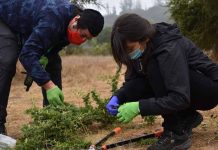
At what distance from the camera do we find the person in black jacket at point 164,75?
9.37 feet

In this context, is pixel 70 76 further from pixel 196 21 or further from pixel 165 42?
pixel 165 42

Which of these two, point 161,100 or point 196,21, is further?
point 196,21

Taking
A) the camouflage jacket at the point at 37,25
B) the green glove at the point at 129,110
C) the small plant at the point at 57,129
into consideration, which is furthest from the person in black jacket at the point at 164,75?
the camouflage jacket at the point at 37,25

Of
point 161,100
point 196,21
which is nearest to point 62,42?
point 161,100

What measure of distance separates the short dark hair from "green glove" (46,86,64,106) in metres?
0.52

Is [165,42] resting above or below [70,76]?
above

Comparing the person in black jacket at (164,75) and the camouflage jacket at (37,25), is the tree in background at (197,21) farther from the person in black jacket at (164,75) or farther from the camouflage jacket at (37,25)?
the person in black jacket at (164,75)

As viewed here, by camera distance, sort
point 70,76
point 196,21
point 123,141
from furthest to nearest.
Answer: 1. point 70,76
2. point 196,21
3. point 123,141

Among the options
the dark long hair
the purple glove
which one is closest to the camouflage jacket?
the purple glove

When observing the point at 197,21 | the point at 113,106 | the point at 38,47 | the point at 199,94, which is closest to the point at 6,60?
the point at 38,47

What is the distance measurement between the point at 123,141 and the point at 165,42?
779 millimetres

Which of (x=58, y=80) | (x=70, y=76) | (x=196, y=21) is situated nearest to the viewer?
(x=58, y=80)

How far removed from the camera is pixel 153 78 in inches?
119

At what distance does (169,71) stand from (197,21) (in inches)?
306
